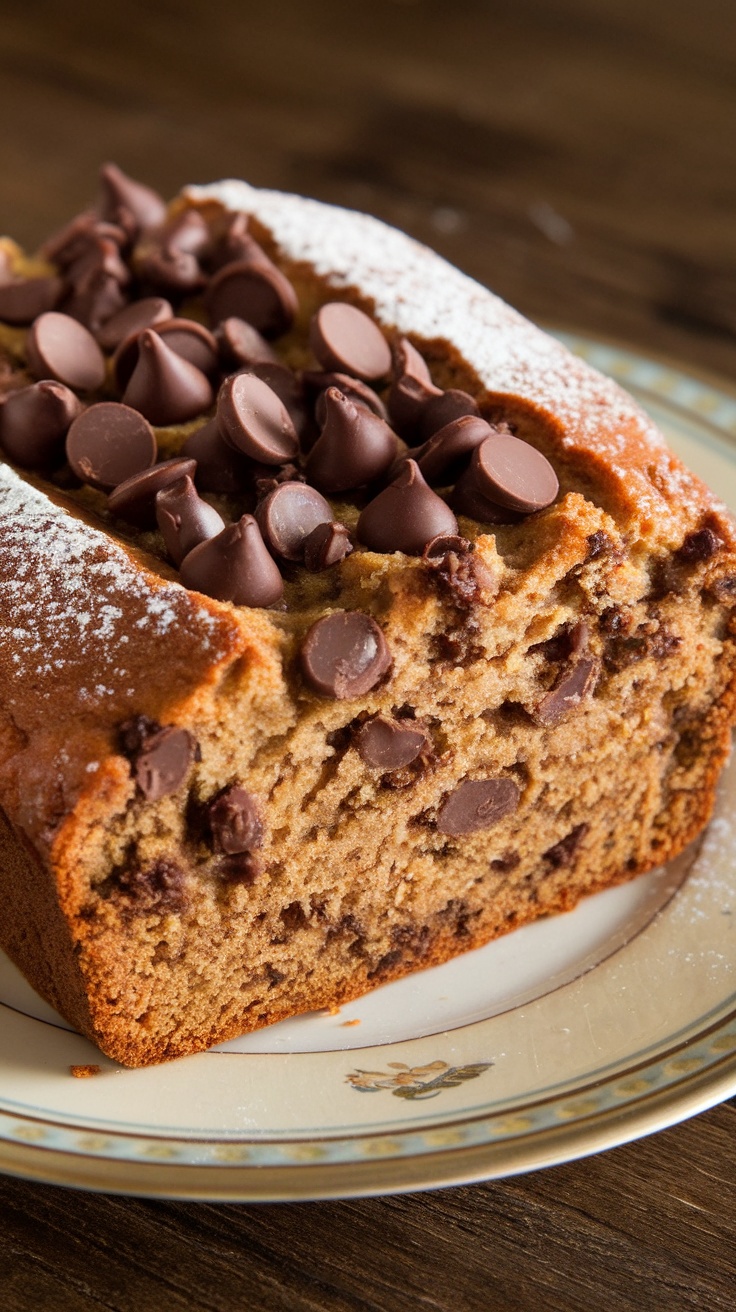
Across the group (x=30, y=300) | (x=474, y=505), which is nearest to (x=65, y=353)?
(x=30, y=300)

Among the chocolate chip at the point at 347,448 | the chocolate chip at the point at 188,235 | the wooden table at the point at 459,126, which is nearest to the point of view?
the chocolate chip at the point at 347,448

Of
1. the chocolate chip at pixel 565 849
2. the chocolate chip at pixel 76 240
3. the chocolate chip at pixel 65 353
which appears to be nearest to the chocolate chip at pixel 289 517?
the chocolate chip at pixel 65 353

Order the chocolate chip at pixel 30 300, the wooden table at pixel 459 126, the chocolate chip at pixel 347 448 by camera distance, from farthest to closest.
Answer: the wooden table at pixel 459 126
the chocolate chip at pixel 30 300
the chocolate chip at pixel 347 448

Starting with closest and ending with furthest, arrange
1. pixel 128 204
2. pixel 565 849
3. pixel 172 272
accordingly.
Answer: pixel 565 849 < pixel 172 272 < pixel 128 204

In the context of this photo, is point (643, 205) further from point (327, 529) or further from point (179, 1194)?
point (179, 1194)

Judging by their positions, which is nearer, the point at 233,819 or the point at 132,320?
the point at 233,819

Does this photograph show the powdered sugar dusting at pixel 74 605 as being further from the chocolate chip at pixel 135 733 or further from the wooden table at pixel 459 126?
the wooden table at pixel 459 126

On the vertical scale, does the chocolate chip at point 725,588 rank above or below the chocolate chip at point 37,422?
above

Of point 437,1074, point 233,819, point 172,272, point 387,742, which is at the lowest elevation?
point 437,1074

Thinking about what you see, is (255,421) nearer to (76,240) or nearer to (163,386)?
(163,386)
